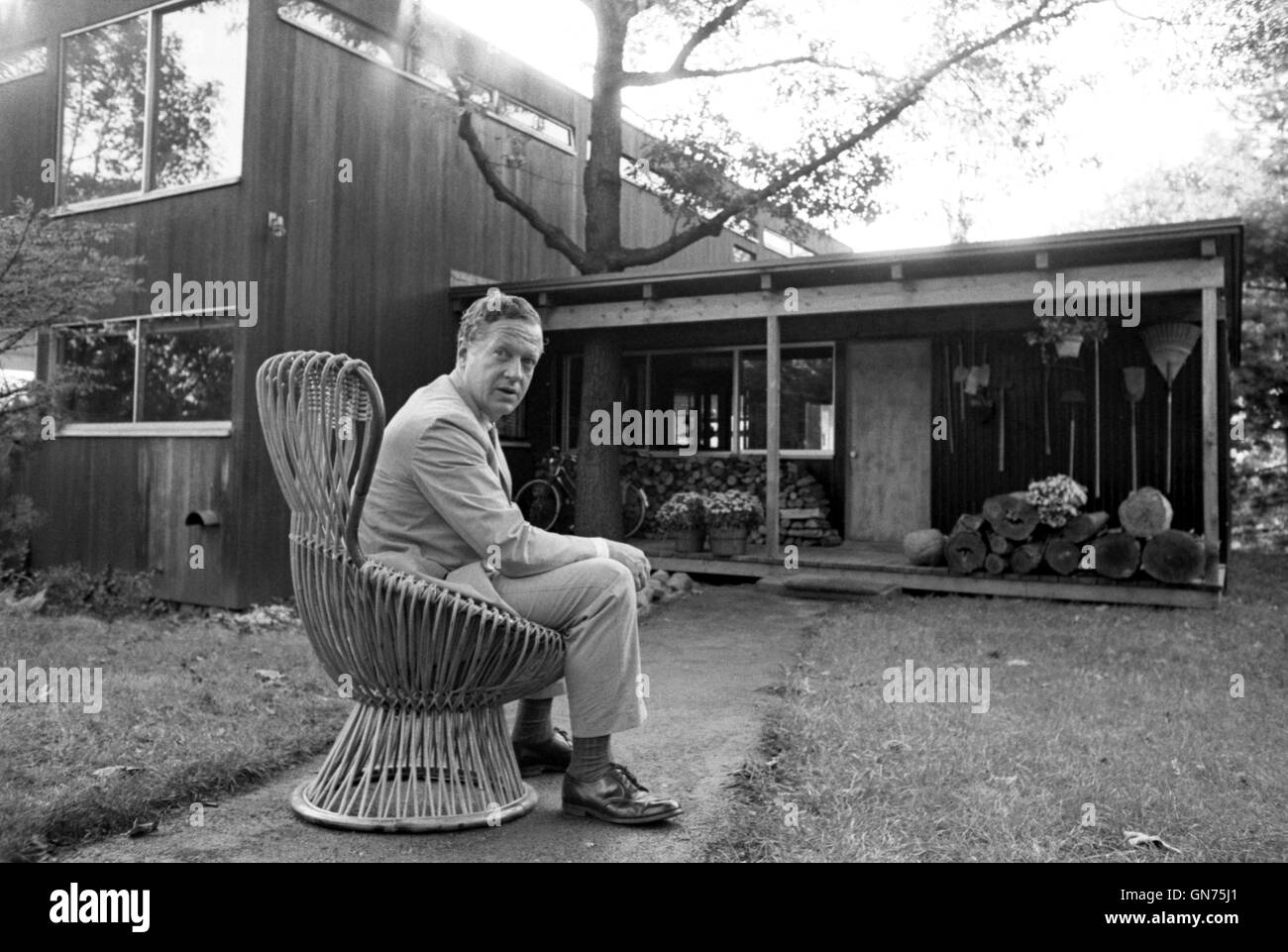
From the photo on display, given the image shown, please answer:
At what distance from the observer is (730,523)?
954 cm

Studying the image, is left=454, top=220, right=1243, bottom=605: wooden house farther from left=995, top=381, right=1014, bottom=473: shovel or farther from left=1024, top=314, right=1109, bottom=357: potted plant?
left=1024, top=314, right=1109, bottom=357: potted plant

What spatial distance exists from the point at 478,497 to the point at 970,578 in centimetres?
667

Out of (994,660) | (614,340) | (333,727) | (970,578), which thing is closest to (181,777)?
(333,727)

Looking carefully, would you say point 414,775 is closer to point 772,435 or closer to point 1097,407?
point 772,435

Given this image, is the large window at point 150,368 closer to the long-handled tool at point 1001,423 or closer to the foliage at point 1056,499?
the foliage at point 1056,499

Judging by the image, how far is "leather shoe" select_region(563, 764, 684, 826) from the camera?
2.82 metres

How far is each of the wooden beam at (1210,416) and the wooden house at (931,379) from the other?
0.02m

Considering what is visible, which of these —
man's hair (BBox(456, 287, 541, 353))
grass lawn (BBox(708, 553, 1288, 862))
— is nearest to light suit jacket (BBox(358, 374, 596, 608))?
man's hair (BBox(456, 287, 541, 353))

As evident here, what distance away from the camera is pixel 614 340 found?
10195 millimetres

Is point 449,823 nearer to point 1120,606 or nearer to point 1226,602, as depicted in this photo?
point 1120,606

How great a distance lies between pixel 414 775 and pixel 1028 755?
215cm

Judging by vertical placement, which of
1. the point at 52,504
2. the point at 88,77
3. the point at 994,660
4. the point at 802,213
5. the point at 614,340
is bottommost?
the point at 994,660

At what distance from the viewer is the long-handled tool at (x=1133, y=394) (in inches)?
384

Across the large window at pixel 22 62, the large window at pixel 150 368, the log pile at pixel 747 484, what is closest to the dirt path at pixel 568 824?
the large window at pixel 150 368
